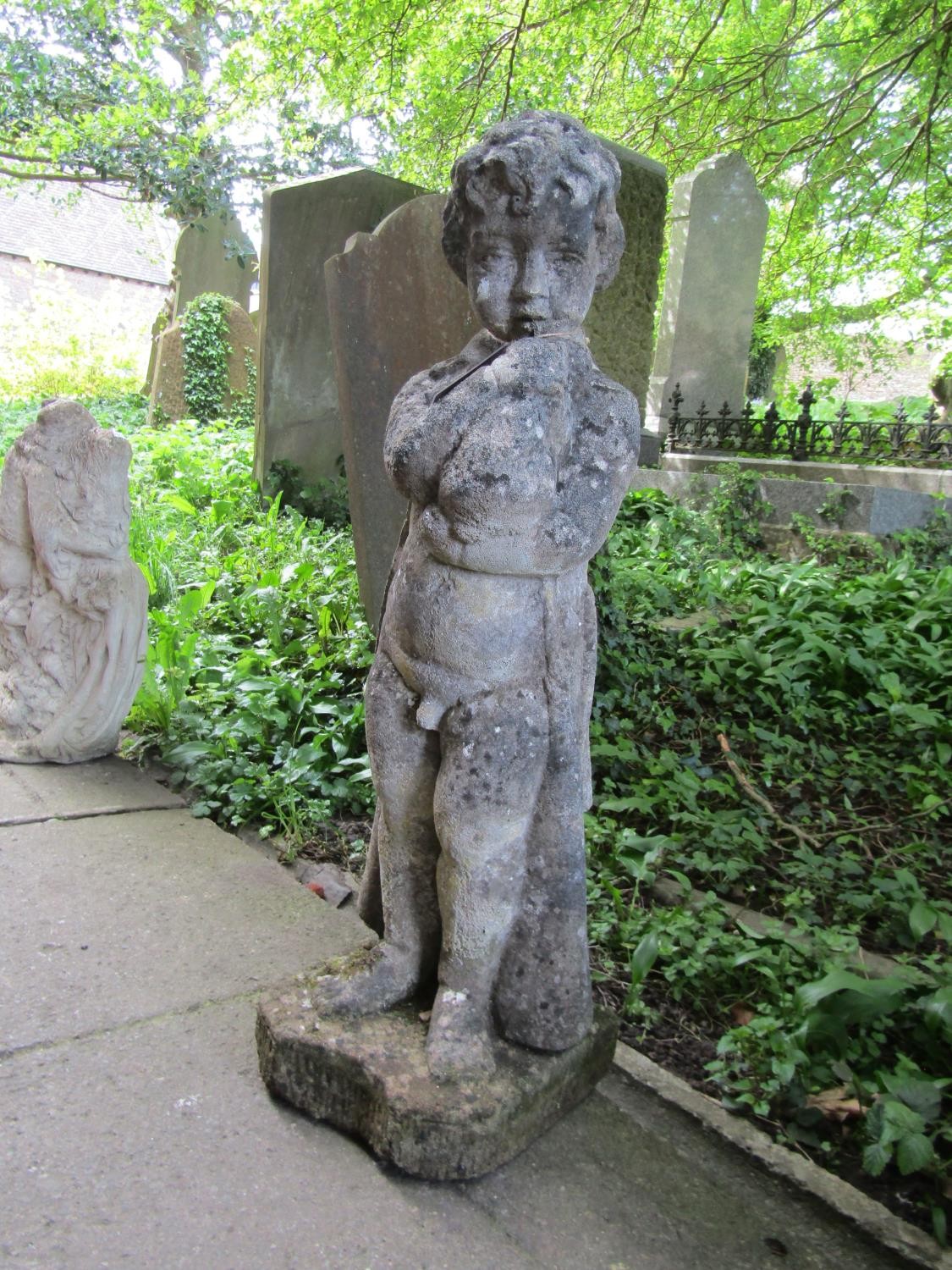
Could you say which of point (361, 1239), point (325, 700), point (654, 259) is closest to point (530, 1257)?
point (361, 1239)

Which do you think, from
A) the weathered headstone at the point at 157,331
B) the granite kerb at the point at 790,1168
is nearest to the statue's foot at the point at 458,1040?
the granite kerb at the point at 790,1168

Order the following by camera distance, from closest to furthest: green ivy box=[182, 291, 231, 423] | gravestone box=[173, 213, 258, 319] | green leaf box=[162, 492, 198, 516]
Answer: green leaf box=[162, 492, 198, 516] < green ivy box=[182, 291, 231, 423] < gravestone box=[173, 213, 258, 319]

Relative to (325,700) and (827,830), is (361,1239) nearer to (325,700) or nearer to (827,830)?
(827,830)

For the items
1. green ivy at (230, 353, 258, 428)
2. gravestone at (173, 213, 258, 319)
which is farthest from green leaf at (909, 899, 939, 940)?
gravestone at (173, 213, 258, 319)

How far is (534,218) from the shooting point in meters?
1.98

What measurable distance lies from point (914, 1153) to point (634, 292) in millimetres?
4443

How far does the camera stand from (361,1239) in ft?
5.92

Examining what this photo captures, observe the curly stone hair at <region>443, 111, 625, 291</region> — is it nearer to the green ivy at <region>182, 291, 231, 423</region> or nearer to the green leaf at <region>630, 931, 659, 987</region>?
the green leaf at <region>630, 931, 659, 987</region>

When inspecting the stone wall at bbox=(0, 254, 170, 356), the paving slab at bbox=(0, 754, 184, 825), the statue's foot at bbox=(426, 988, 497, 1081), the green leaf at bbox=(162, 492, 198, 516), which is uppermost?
the stone wall at bbox=(0, 254, 170, 356)

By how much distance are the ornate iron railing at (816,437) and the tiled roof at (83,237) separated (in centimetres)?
2119

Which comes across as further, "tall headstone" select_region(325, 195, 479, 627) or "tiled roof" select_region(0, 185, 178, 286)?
"tiled roof" select_region(0, 185, 178, 286)

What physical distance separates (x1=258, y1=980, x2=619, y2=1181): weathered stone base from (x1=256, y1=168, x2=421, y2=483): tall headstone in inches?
216

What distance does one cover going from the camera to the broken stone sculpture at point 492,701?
195 centimetres

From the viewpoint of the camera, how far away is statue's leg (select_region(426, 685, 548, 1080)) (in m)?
2.06
